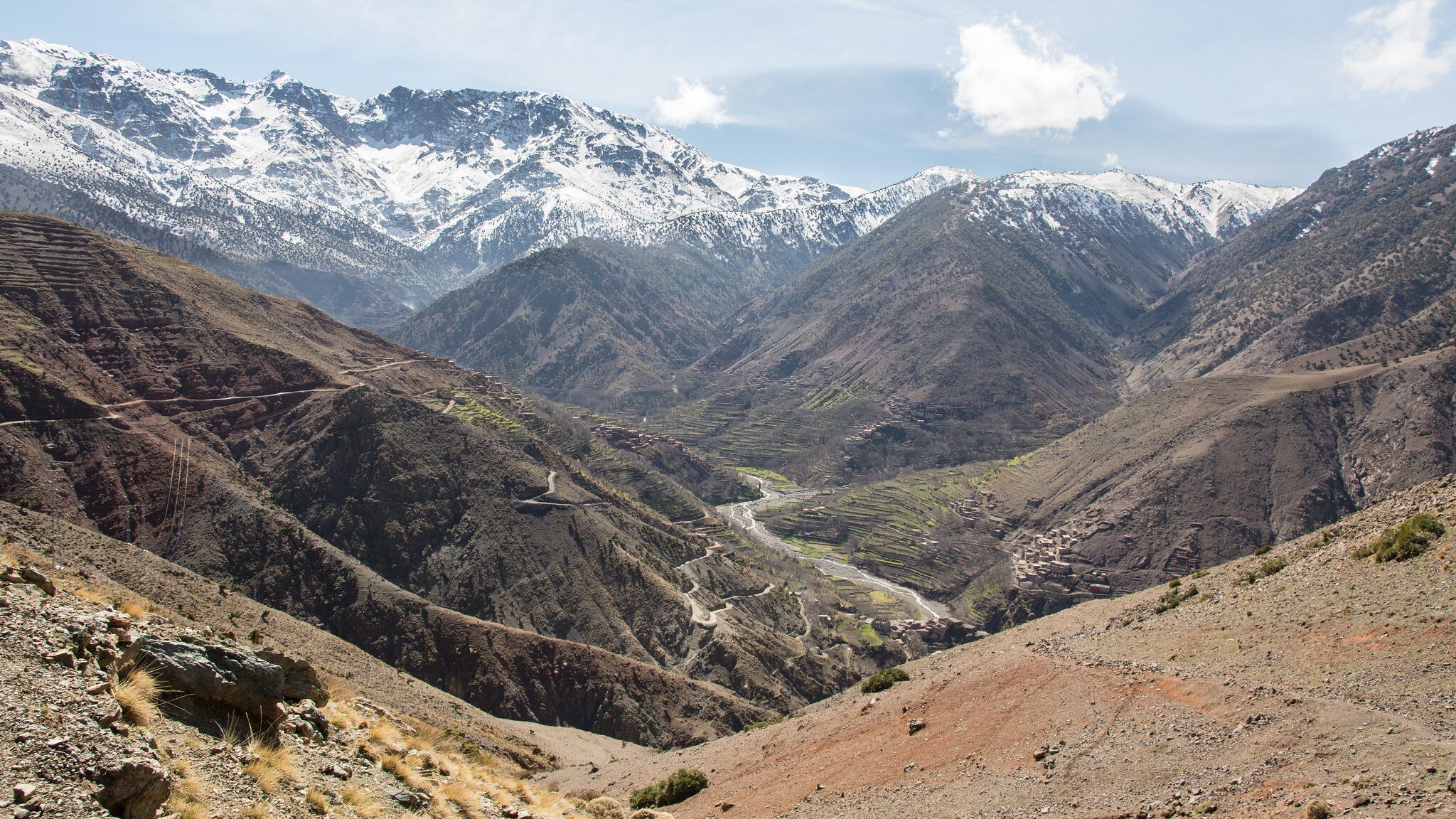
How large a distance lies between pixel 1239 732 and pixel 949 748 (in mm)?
9412

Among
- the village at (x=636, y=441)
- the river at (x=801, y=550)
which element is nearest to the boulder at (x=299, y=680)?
the river at (x=801, y=550)

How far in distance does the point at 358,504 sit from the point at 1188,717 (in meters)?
70.5

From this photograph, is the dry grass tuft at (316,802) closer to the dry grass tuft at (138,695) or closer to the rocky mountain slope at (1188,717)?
the dry grass tuft at (138,695)

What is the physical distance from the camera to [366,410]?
82438mm

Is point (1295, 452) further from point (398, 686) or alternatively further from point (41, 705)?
point (41, 705)

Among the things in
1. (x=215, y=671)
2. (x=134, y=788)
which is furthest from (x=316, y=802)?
(x=134, y=788)

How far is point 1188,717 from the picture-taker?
2333 centimetres

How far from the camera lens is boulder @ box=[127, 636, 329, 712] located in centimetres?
1426

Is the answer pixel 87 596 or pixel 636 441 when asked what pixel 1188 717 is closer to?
pixel 87 596

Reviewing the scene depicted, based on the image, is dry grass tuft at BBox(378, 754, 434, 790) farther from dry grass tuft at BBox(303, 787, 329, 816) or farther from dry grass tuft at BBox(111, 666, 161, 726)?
dry grass tuft at BBox(111, 666, 161, 726)

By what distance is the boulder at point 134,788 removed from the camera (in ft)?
35.1

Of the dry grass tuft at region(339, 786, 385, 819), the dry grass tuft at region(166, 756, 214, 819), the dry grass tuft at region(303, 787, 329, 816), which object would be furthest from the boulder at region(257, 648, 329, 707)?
the dry grass tuft at region(166, 756, 214, 819)

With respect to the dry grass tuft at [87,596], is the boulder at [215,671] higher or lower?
lower

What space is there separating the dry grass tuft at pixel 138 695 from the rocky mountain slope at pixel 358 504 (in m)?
50.0
